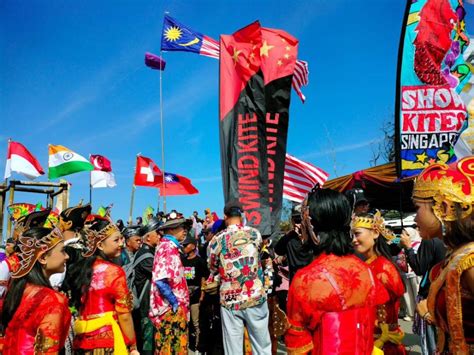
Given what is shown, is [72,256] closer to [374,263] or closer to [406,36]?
[374,263]

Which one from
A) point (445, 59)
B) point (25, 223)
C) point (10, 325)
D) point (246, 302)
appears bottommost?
point (246, 302)

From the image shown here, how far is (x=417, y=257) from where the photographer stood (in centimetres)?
532

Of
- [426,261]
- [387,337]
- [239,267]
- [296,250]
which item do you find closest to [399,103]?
[426,261]

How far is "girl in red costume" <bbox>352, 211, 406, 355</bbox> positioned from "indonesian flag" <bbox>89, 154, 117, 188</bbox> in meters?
11.9

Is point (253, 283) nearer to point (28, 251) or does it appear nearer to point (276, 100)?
point (28, 251)

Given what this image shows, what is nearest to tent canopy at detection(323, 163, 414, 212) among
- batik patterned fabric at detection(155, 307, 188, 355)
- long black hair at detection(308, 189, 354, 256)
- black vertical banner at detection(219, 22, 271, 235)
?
black vertical banner at detection(219, 22, 271, 235)

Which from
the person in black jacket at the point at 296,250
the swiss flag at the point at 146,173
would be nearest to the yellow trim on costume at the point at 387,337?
the person in black jacket at the point at 296,250

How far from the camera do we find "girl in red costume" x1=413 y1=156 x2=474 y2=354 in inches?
73.7

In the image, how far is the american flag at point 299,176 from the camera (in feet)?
27.1

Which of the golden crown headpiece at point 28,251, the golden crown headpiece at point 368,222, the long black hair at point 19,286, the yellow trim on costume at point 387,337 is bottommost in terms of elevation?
the yellow trim on costume at point 387,337

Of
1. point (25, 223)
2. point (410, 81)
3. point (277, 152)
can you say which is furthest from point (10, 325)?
point (410, 81)

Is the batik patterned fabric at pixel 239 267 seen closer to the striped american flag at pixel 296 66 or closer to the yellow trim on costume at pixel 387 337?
the yellow trim on costume at pixel 387 337

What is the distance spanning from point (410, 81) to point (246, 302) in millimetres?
3929

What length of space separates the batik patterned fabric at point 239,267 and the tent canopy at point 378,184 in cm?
724
